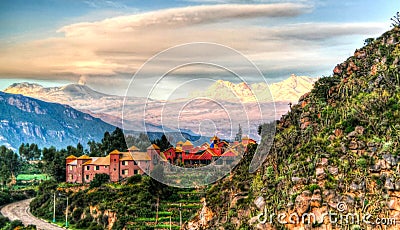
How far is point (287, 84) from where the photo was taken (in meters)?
28.3

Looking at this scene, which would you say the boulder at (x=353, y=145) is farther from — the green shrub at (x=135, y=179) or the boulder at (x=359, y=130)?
the green shrub at (x=135, y=179)

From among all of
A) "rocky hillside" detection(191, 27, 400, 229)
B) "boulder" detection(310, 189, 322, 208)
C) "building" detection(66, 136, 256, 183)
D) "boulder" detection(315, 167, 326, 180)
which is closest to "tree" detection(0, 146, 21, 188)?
"building" detection(66, 136, 256, 183)

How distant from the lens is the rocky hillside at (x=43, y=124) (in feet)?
550

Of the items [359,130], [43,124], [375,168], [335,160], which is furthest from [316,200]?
[43,124]

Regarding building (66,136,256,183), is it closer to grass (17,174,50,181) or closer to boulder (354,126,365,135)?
boulder (354,126,365,135)

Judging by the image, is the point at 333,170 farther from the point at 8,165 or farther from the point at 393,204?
the point at 8,165

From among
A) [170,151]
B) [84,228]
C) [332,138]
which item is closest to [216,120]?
[332,138]

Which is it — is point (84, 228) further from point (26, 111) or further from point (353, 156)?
point (26, 111)

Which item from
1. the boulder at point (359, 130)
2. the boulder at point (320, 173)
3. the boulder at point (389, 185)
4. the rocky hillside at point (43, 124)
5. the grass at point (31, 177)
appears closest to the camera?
the boulder at point (389, 185)

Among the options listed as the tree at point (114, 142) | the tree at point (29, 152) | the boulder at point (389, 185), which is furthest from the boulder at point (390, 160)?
the tree at point (29, 152)

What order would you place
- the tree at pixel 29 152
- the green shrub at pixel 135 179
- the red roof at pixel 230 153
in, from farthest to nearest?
the tree at pixel 29 152
the green shrub at pixel 135 179
the red roof at pixel 230 153

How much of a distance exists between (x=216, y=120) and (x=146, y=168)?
36.6 feet

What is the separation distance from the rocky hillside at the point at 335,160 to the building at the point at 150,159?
417cm

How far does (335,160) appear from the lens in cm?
2080
